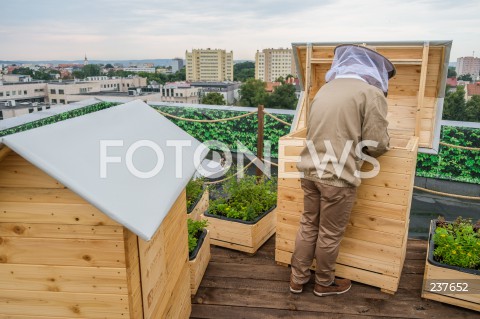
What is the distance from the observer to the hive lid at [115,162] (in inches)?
62.1

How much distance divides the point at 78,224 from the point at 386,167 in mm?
2506

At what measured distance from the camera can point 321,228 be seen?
3305 mm

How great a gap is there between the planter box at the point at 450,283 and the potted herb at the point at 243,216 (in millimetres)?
1713

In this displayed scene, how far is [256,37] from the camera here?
55938 millimetres

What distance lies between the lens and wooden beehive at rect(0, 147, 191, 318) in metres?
1.80

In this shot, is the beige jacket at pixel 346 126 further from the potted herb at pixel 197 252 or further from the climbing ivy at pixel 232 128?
the climbing ivy at pixel 232 128

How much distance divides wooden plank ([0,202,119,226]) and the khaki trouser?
1875 millimetres

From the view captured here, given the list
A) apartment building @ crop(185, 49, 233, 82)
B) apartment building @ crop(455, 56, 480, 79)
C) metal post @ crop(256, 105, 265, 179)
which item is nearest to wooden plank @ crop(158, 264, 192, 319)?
metal post @ crop(256, 105, 265, 179)

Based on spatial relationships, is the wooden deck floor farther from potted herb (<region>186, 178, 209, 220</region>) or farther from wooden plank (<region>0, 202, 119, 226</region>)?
A: wooden plank (<region>0, 202, 119, 226</region>)

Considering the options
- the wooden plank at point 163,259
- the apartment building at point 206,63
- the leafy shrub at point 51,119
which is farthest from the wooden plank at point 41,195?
the apartment building at point 206,63

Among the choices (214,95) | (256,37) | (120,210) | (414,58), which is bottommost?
(214,95)

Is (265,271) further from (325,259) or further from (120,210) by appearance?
(120,210)

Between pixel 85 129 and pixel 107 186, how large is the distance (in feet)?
1.65

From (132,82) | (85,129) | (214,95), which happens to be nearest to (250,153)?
(85,129)
